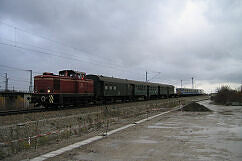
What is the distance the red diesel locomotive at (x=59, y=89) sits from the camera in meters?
20.9

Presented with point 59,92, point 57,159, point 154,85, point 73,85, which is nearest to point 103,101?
point 73,85

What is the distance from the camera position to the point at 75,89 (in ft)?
79.4

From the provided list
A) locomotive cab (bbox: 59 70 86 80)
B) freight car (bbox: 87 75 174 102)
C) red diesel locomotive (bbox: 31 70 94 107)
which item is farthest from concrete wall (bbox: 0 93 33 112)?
freight car (bbox: 87 75 174 102)

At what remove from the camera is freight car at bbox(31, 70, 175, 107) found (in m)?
21.2

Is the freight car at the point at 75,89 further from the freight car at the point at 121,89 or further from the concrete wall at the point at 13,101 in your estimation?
the concrete wall at the point at 13,101

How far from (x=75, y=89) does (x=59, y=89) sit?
8.82ft

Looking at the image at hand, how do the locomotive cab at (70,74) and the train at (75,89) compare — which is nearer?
the train at (75,89)

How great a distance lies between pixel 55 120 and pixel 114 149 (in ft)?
Result: 26.3

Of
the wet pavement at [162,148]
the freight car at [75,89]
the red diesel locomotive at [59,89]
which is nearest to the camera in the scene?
the wet pavement at [162,148]

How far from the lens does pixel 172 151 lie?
25.7ft

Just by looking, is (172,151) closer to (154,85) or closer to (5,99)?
(5,99)

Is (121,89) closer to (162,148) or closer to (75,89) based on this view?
(75,89)

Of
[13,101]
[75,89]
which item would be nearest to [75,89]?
[75,89]

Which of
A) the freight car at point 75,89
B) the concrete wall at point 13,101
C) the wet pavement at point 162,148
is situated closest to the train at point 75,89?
the freight car at point 75,89
